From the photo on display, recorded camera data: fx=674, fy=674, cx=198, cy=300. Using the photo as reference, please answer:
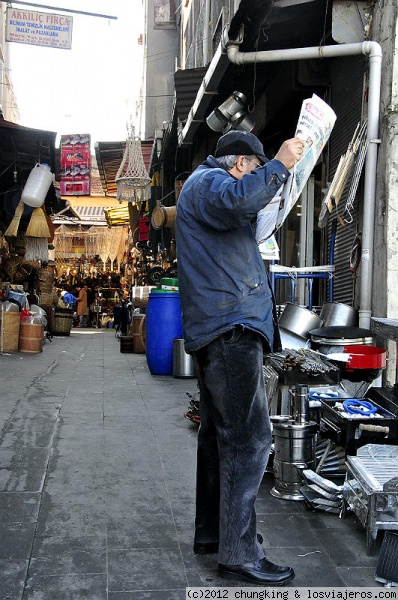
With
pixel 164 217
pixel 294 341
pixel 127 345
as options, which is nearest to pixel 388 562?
pixel 294 341

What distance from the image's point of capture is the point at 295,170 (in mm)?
3053

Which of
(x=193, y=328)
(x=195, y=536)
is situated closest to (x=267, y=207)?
(x=193, y=328)

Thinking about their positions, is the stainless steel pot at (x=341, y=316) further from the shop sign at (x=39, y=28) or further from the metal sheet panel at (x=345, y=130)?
the shop sign at (x=39, y=28)

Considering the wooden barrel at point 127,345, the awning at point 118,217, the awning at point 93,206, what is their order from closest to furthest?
the wooden barrel at point 127,345 < the awning at point 118,217 < the awning at point 93,206

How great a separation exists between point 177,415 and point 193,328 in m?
3.52

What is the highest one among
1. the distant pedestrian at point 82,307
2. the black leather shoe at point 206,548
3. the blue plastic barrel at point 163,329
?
the blue plastic barrel at point 163,329

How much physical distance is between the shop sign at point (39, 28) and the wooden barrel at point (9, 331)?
481 cm

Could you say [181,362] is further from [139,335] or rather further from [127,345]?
[127,345]

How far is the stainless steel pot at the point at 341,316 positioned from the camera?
5867 mm

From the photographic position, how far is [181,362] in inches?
341

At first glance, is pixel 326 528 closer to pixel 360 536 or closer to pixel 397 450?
pixel 360 536

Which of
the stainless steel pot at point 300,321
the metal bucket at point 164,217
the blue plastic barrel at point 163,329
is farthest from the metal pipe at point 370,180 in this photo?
the metal bucket at point 164,217

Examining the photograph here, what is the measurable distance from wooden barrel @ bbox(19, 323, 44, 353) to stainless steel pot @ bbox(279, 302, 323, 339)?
26.1 ft

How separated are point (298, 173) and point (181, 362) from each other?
5.79 m
